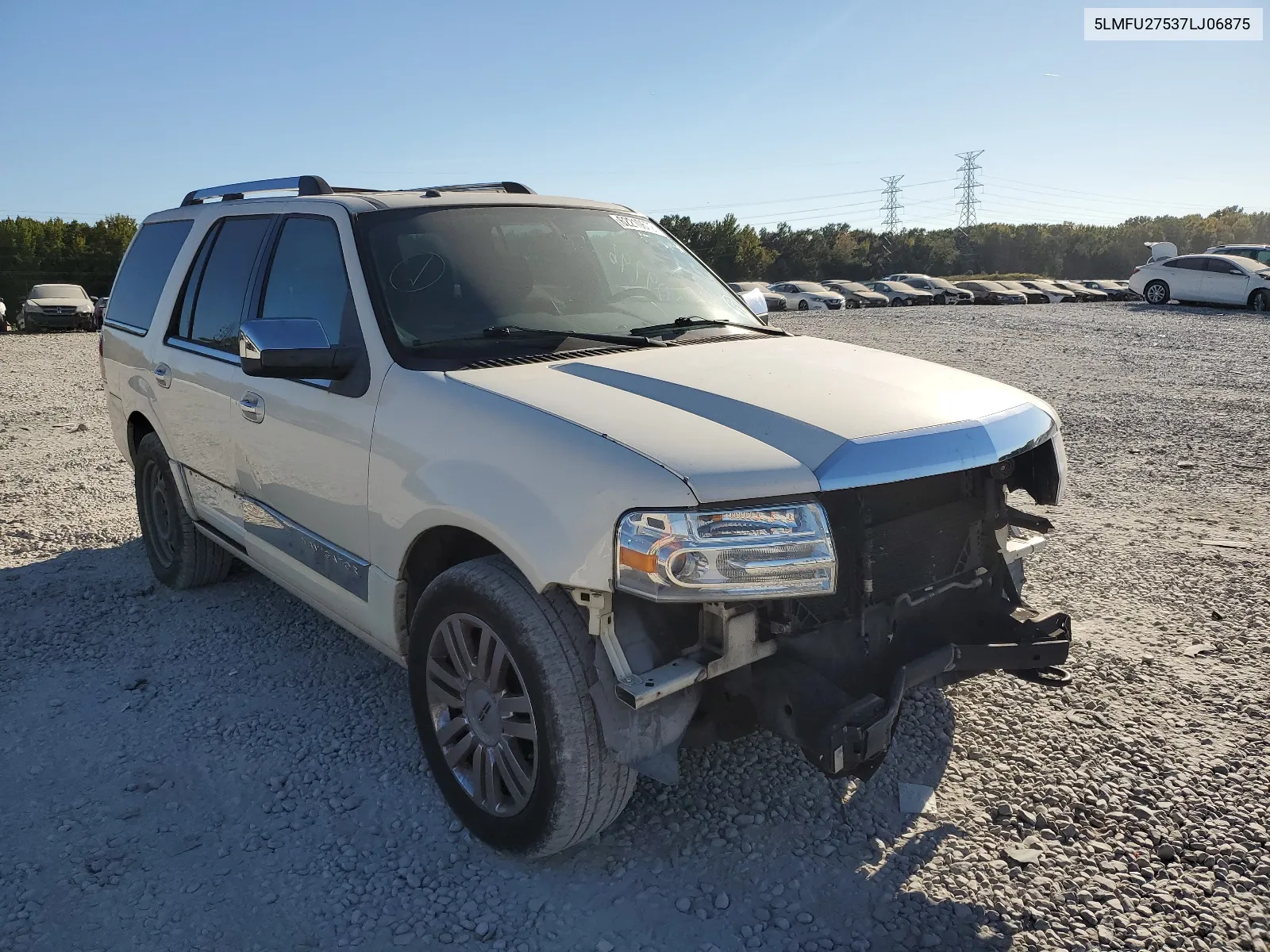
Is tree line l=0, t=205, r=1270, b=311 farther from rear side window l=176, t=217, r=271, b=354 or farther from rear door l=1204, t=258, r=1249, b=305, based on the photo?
rear side window l=176, t=217, r=271, b=354

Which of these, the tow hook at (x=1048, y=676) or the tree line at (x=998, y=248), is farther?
the tree line at (x=998, y=248)

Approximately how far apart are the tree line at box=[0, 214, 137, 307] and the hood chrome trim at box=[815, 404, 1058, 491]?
56.0 meters

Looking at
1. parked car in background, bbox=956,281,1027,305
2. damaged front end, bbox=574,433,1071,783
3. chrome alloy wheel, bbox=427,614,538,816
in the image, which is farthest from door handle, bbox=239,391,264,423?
parked car in background, bbox=956,281,1027,305

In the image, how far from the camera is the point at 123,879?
9.36ft

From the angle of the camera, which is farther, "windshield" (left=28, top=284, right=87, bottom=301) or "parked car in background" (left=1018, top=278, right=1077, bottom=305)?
"parked car in background" (left=1018, top=278, right=1077, bottom=305)

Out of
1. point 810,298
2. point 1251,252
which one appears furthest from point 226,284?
point 810,298

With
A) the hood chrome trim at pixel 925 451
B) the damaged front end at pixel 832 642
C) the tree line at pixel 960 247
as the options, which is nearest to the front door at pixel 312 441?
the damaged front end at pixel 832 642

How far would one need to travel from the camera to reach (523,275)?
3.63 meters

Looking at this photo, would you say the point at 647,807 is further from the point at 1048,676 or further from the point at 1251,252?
the point at 1251,252

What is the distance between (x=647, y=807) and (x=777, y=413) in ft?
4.59

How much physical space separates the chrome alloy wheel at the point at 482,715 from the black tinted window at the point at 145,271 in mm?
3108

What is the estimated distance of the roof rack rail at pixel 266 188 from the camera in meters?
4.20

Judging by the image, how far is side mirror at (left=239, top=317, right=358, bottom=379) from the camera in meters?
3.13

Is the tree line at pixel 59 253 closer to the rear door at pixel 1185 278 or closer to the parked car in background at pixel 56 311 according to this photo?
the parked car in background at pixel 56 311
